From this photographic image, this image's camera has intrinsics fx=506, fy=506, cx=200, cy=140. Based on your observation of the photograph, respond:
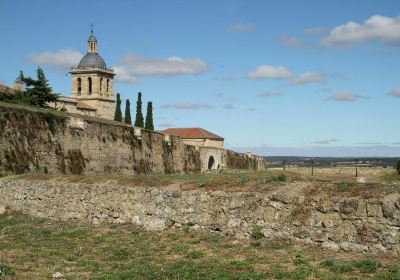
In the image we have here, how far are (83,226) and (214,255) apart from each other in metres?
5.68

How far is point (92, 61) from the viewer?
98812mm

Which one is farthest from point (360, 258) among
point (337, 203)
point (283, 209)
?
point (283, 209)

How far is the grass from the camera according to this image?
8.88 meters

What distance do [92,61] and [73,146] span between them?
2763 inches

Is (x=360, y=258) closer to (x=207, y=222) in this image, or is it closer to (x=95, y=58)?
(x=207, y=222)


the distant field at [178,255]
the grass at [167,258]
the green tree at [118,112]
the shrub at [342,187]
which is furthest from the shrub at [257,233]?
the green tree at [118,112]

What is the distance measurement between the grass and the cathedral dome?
87358 millimetres

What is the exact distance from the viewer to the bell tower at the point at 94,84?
3834 inches

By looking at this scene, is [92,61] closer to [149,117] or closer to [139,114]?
[139,114]

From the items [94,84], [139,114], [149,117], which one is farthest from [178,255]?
[94,84]

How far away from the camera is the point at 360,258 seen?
954 centimetres

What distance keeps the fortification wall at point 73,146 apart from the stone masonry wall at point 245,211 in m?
10.0

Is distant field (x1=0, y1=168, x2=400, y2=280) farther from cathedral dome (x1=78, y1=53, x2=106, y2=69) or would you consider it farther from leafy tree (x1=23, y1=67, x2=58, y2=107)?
cathedral dome (x1=78, y1=53, x2=106, y2=69)

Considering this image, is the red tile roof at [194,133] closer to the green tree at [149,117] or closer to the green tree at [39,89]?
the green tree at [149,117]
